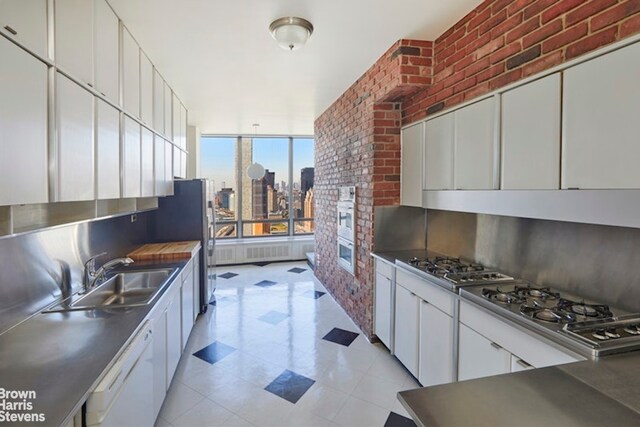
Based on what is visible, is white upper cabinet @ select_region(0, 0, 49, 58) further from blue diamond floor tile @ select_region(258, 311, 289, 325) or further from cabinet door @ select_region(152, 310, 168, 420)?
blue diamond floor tile @ select_region(258, 311, 289, 325)

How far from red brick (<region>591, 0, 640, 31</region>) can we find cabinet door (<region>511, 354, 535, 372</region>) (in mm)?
1495

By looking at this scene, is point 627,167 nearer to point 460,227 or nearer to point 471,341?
point 471,341

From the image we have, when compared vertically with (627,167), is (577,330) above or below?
below

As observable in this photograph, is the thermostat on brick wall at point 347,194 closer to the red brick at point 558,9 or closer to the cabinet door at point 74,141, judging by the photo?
the red brick at point 558,9

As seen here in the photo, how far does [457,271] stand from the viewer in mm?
2242

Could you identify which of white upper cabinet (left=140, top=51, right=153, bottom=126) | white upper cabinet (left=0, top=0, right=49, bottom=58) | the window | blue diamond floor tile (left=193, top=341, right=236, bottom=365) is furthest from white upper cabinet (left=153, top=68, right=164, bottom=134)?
the window

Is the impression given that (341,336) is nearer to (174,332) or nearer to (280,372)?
(280,372)

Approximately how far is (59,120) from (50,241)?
873 millimetres

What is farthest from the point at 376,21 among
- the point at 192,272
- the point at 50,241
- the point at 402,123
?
the point at 192,272

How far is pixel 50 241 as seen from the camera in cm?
190

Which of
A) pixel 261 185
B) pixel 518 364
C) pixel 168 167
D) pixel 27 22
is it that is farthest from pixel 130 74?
pixel 261 185

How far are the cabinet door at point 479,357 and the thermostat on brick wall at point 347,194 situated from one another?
1.86m

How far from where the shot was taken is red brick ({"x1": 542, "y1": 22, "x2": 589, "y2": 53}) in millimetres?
1465

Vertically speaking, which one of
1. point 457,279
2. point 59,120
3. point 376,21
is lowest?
point 457,279
